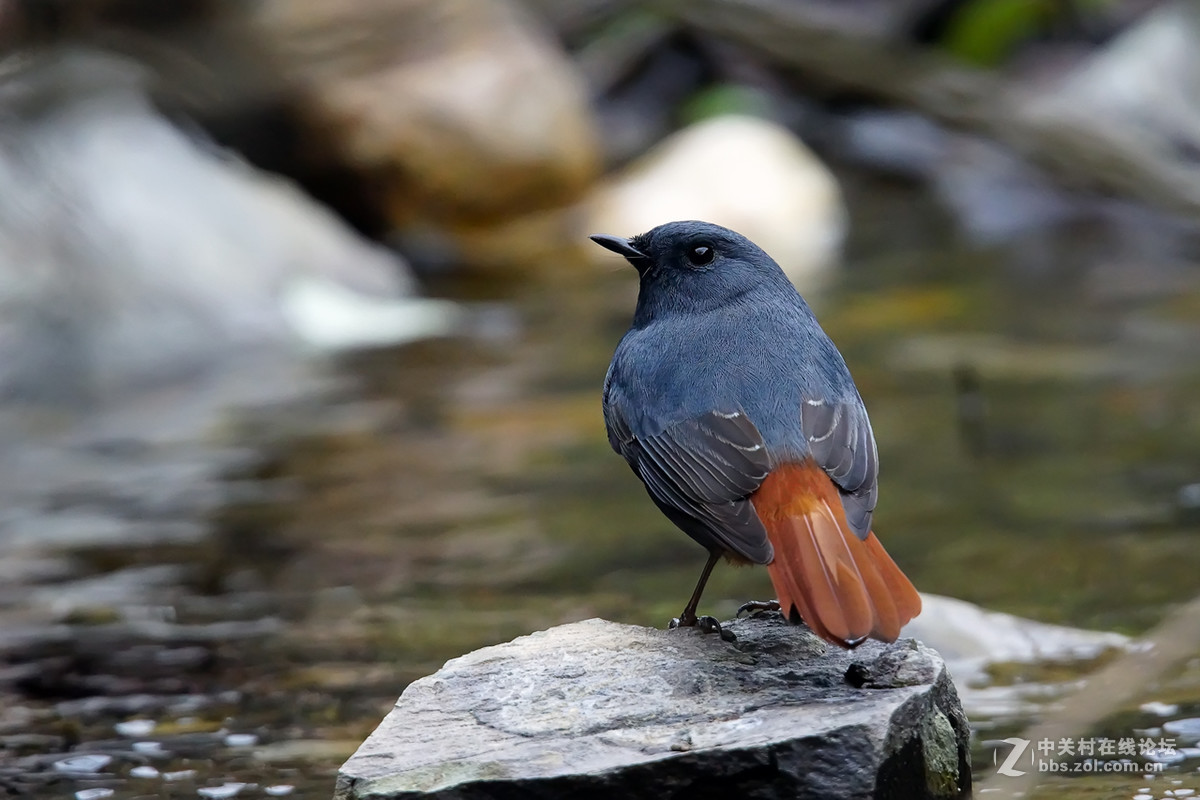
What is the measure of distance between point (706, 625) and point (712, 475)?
42 centimetres

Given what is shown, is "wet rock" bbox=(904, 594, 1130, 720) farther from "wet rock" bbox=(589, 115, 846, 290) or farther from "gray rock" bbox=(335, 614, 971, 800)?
"wet rock" bbox=(589, 115, 846, 290)

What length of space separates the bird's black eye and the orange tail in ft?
2.85

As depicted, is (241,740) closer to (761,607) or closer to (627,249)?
(761,607)

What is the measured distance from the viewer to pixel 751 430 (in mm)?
3508

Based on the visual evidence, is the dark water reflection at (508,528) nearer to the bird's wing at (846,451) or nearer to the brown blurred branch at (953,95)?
the bird's wing at (846,451)

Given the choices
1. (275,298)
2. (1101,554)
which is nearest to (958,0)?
(275,298)

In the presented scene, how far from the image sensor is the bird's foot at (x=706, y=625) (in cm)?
361

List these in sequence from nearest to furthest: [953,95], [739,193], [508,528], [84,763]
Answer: [84,763], [508,528], [953,95], [739,193]

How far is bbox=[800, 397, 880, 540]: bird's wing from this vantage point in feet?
10.9

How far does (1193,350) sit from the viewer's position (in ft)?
27.5

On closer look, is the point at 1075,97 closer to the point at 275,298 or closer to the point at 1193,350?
the point at 1193,350

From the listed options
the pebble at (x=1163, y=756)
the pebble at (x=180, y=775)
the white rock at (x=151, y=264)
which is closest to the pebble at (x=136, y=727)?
the pebble at (x=180, y=775)

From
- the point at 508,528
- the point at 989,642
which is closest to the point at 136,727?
the point at 508,528

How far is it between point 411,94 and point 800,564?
973cm
